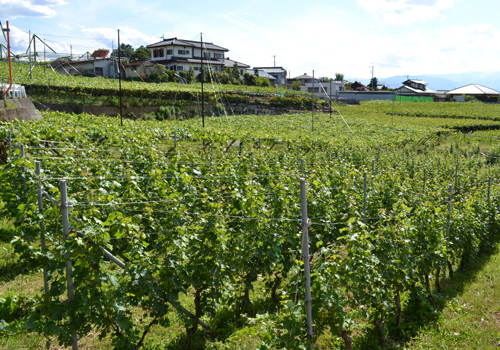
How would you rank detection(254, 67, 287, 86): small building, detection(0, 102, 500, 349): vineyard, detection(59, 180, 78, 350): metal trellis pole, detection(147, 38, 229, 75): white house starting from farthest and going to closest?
detection(254, 67, 287, 86): small building, detection(147, 38, 229, 75): white house, detection(0, 102, 500, 349): vineyard, detection(59, 180, 78, 350): metal trellis pole

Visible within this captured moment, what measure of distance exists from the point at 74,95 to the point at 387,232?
32016 millimetres

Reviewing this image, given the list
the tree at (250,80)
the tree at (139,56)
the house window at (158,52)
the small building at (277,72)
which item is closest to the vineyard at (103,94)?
the tree at (250,80)

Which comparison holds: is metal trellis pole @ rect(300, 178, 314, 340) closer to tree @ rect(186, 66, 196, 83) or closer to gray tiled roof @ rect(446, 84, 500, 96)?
tree @ rect(186, 66, 196, 83)

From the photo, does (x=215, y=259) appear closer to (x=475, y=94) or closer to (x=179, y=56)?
(x=179, y=56)

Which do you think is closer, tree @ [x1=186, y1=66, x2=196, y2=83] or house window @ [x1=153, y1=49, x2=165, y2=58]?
tree @ [x1=186, y1=66, x2=196, y2=83]

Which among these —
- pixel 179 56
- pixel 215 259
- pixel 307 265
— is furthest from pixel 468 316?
pixel 179 56

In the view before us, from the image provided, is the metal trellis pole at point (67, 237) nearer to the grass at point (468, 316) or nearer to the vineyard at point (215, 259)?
the vineyard at point (215, 259)

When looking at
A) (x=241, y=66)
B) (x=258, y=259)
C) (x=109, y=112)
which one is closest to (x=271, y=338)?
(x=258, y=259)

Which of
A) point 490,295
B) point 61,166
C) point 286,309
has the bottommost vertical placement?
point 490,295

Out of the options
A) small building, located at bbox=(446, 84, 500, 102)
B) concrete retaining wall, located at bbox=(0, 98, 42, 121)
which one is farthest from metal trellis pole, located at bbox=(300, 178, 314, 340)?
small building, located at bbox=(446, 84, 500, 102)

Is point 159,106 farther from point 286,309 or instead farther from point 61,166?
point 286,309

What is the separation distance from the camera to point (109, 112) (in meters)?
32.5

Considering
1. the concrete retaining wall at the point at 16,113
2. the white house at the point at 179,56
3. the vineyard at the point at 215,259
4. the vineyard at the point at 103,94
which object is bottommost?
the vineyard at the point at 215,259

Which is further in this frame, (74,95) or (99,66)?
(99,66)
